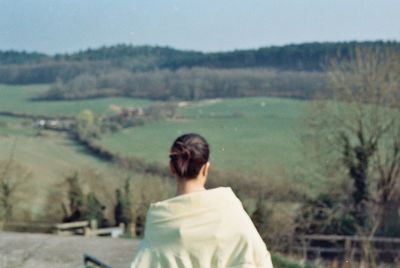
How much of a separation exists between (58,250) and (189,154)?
734 cm

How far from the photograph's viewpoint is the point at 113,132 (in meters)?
37.0

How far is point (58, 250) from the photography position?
34.7 ft

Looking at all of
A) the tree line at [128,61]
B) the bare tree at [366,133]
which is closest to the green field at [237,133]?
the bare tree at [366,133]

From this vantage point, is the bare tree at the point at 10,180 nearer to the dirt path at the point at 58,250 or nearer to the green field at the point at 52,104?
the dirt path at the point at 58,250

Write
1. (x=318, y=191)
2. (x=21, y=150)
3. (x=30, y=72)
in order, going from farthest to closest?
(x=30, y=72) < (x=21, y=150) < (x=318, y=191)

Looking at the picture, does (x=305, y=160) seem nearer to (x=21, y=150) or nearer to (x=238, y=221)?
(x=21, y=150)

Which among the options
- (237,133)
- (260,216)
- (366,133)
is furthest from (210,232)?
(237,133)

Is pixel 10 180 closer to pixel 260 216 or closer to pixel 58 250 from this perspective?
→ pixel 260 216

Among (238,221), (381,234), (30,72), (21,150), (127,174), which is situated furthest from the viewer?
(30,72)

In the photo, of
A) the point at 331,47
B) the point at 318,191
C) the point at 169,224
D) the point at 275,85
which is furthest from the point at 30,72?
the point at 169,224

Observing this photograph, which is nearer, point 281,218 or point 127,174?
point 281,218

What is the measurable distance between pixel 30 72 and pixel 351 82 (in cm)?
2743

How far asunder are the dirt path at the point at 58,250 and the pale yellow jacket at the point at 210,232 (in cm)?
604

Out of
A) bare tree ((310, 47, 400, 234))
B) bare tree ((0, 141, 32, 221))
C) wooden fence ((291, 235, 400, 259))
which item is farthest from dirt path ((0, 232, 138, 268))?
bare tree ((310, 47, 400, 234))
